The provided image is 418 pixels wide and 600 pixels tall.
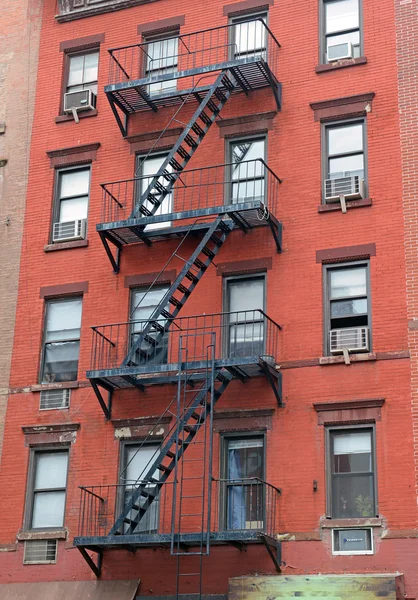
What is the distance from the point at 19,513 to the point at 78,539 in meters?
2.61

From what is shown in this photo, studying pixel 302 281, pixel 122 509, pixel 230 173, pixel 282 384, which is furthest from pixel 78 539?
pixel 230 173

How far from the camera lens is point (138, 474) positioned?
21.3 m

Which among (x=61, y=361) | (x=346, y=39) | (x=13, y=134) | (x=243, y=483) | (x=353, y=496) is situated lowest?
(x=353, y=496)

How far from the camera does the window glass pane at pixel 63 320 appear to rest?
23.1 metres

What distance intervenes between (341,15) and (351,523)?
11345 mm

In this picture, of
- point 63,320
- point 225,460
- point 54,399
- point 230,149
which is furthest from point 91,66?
point 225,460

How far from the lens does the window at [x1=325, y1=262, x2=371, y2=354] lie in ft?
66.9

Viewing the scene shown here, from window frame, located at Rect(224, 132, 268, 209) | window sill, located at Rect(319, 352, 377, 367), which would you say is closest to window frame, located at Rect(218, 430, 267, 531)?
window sill, located at Rect(319, 352, 377, 367)

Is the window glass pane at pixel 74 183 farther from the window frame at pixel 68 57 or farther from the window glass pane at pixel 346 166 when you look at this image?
the window glass pane at pixel 346 166

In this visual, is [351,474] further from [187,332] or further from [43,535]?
[43,535]

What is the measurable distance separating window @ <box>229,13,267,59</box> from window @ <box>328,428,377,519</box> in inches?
360

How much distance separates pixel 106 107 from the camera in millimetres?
24672

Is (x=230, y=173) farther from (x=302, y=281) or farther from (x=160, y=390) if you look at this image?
(x=160, y=390)

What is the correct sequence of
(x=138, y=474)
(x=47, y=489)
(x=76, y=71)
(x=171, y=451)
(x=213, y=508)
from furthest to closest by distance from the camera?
(x=76, y=71), (x=47, y=489), (x=138, y=474), (x=171, y=451), (x=213, y=508)
